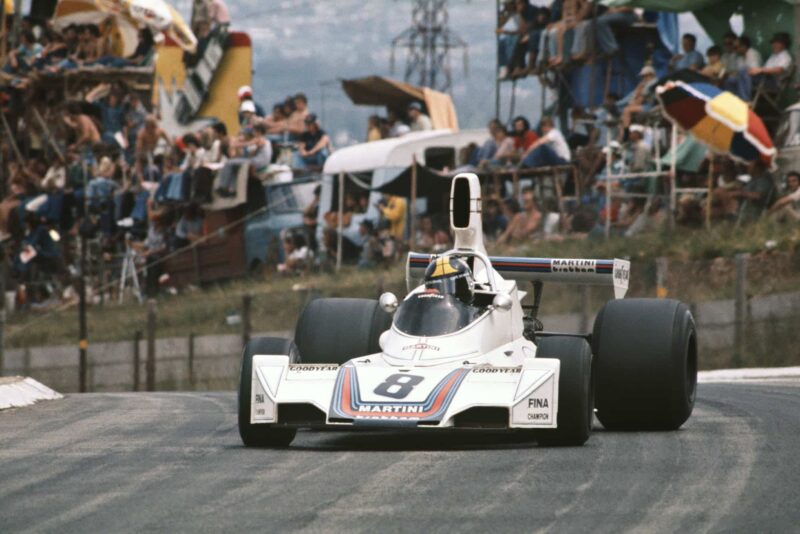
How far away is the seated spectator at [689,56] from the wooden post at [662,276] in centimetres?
365

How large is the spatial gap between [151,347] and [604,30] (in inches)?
356

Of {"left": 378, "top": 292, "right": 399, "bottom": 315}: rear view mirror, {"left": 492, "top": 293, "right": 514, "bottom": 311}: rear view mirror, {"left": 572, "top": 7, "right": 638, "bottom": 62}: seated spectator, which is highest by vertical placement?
{"left": 572, "top": 7, "right": 638, "bottom": 62}: seated spectator

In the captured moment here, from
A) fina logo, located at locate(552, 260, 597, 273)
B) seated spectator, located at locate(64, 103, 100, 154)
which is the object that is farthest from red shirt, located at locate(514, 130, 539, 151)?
fina logo, located at locate(552, 260, 597, 273)

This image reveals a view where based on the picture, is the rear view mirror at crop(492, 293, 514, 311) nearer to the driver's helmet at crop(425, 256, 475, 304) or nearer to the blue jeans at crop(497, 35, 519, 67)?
the driver's helmet at crop(425, 256, 475, 304)

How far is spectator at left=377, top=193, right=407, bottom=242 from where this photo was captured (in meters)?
27.8

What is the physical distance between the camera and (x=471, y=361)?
11789mm

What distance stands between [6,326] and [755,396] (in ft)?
62.9

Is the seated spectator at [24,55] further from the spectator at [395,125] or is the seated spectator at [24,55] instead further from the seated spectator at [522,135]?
the seated spectator at [522,135]

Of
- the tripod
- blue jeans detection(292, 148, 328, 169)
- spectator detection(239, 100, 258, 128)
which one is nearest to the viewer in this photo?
blue jeans detection(292, 148, 328, 169)

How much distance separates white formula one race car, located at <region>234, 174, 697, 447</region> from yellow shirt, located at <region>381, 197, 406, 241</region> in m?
13.7

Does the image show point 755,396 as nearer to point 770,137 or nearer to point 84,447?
point 84,447

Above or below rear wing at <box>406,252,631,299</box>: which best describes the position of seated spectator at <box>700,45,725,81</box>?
above

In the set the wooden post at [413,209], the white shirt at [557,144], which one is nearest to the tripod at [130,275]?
the wooden post at [413,209]

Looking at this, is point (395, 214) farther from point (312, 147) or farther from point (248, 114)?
point (248, 114)
